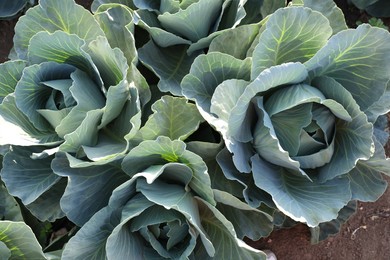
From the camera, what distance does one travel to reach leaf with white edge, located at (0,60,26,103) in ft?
6.16

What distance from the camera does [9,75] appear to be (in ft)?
6.23

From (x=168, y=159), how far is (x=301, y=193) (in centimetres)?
47

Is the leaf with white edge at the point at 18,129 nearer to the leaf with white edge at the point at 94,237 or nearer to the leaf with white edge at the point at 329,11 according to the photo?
the leaf with white edge at the point at 94,237

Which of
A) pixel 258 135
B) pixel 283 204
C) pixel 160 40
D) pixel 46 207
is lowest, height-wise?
pixel 46 207

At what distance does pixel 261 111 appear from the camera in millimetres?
1675

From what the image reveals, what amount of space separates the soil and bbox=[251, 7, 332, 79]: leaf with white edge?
83 cm

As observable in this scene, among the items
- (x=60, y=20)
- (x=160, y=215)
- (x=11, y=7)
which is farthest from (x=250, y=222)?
(x=11, y=7)

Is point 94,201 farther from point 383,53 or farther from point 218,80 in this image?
point 383,53

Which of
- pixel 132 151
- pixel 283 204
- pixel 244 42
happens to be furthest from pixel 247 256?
pixel 244 42

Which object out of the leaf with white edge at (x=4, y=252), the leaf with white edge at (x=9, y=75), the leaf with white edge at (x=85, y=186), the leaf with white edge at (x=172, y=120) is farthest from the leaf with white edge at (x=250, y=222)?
the leaf with white edge at (x=9, y=75)

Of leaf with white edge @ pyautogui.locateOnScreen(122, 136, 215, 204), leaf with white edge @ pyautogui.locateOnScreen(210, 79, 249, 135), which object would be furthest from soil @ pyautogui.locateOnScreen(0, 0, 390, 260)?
leaf with white edge @ pyautogui.locateOnScreen(210, 79, 249, 135)

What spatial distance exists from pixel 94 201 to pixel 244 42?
78 centimetres

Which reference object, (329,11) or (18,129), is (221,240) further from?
(329,11)

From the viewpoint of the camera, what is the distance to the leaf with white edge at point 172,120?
5.62 feet
